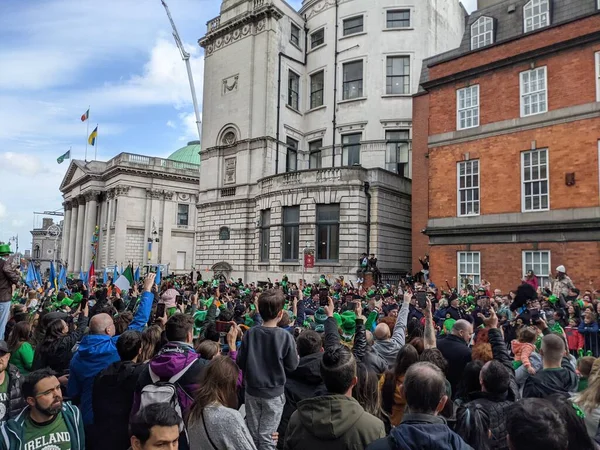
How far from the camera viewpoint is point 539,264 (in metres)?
18.6

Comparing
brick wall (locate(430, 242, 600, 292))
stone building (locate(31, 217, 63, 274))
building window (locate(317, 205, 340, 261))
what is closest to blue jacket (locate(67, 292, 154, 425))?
brick wall (locate(430, 242, 600, 292))

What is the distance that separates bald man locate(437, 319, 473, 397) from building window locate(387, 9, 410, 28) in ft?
107

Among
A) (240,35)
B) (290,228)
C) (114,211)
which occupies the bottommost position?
(290,228)

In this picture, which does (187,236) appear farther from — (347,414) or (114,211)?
(347,414)

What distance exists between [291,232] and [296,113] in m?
12.0

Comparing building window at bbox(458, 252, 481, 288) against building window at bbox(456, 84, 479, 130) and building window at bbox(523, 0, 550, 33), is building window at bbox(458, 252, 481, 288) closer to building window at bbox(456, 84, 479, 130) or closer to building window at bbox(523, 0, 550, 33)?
building window at bbox(456, 84, 479, 130)

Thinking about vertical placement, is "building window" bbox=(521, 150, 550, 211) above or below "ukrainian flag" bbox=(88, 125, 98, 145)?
below

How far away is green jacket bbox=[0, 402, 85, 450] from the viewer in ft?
10.3

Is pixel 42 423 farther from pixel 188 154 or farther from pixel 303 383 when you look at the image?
pixel 188 154

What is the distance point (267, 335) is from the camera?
181 inches

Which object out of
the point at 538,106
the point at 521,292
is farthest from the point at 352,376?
the point at 538,106

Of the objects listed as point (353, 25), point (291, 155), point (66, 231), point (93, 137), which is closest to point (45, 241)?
point (66, 231)

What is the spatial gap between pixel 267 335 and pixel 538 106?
1931 centimetres

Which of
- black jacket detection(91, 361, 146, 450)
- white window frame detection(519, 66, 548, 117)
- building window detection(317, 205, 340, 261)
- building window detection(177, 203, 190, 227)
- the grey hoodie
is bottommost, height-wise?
black jacket detection(91, 361, 146, 450)
